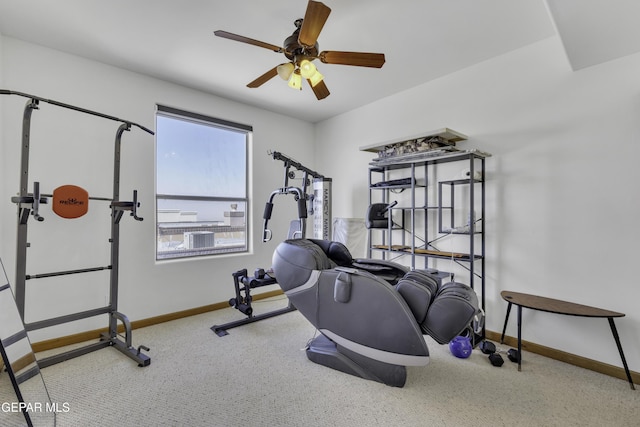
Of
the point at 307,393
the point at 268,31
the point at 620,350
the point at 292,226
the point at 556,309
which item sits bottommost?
the point at 307,393

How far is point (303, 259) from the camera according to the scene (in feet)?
7.36

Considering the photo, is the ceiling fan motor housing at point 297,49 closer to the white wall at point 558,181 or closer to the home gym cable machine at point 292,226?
the home gym cable machine at point 292,226

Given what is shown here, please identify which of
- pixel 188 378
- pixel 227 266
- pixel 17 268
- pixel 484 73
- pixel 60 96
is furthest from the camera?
pixel 227 266

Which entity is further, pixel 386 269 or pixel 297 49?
pixel 386 269

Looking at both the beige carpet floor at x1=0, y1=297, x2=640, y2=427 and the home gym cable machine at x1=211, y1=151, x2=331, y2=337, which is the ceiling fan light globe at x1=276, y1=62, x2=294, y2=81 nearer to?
the home gym cable machine at x1=211, y1=151, x2=331, y2=337

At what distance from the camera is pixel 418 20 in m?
2.26

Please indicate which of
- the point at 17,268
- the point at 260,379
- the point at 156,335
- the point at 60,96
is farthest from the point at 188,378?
the point at 60,96

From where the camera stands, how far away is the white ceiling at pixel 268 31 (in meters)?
2.09

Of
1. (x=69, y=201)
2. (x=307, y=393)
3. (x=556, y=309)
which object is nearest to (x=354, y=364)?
(x=307, y=393)

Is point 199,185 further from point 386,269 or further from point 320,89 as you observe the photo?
point 386,269

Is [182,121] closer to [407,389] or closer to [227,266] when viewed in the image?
[227,266]

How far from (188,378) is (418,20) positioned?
3255 millimetres

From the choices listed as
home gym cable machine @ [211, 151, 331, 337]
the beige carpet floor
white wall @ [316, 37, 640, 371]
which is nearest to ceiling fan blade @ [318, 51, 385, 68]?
home gym cable machine @ [211, 151, 331, 337]

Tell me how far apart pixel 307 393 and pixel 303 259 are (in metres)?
0.92
